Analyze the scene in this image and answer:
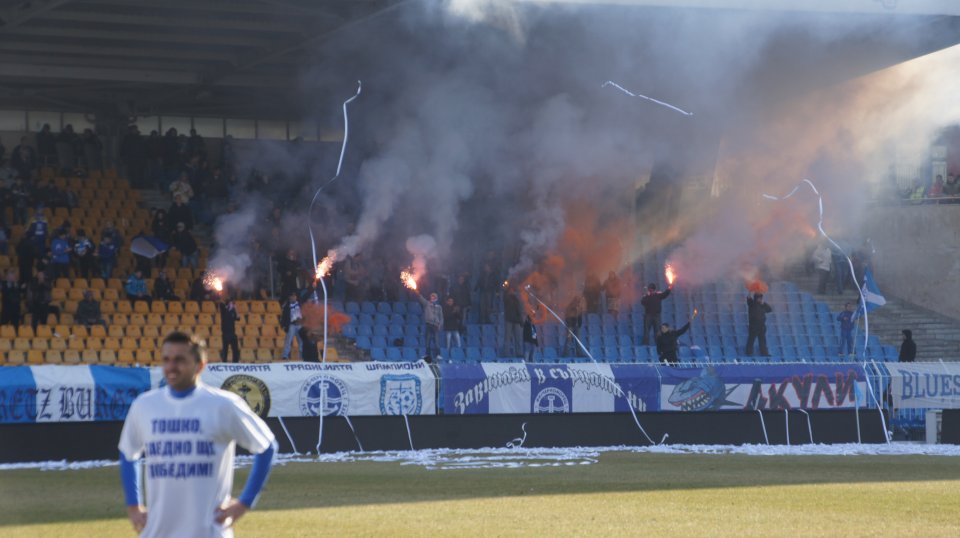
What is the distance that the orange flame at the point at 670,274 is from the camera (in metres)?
33.5

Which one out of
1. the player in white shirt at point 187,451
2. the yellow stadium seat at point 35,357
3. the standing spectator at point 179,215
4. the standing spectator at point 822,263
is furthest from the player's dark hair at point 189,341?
the standing spectator at point 822,263

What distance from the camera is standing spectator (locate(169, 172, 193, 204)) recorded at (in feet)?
111

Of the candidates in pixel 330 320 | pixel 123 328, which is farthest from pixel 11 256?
pixel 330 320

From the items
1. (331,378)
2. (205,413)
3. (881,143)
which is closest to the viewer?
(205,413)

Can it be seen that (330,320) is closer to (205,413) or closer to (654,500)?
(654,500)

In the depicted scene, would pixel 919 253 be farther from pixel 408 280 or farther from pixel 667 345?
pixel 408 280

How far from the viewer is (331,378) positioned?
2333 cm

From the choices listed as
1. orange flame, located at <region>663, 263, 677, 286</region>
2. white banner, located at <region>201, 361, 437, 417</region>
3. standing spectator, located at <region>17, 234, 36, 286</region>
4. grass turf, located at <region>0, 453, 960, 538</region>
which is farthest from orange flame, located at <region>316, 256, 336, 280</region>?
grass turf, located at <region>0, 453, 960, 538</region>

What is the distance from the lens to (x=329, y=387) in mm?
23266

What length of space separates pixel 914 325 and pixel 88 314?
71.0ft

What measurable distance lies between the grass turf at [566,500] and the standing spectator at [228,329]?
7.52 metres

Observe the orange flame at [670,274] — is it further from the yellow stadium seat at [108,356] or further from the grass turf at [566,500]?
the yellow stadium seat at [108,356]

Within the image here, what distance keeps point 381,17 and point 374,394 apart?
394 inches

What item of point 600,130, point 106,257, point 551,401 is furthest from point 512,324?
point 106,257
